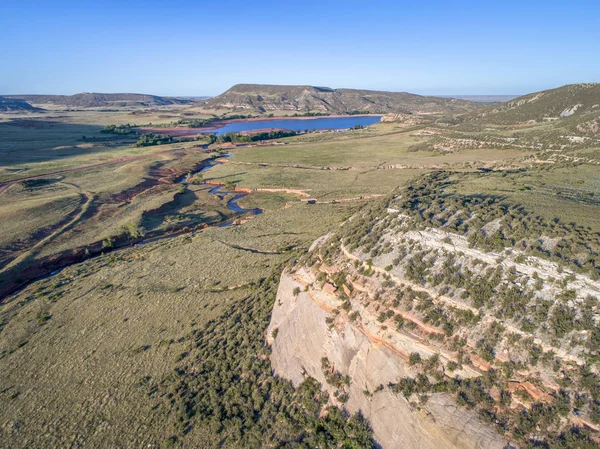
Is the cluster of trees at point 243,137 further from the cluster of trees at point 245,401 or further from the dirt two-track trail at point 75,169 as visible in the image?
the cluster of trees at point 245,401

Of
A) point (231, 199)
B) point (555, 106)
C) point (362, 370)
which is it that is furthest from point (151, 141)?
point (555, 106)

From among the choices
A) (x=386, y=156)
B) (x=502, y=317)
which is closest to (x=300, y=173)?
(x=386, y=156)

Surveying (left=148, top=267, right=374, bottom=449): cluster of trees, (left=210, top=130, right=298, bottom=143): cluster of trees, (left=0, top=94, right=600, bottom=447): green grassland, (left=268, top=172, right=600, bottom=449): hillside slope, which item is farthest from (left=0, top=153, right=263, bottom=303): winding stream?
(left=210, top=130, right=298, bottom=143): cluster of trees

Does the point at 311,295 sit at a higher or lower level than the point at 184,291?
higher

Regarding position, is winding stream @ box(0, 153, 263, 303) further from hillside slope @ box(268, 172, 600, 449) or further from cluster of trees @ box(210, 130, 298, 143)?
cluster of trees @ box(210, 130, 298, 143)

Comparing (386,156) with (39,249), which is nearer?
(39,249)

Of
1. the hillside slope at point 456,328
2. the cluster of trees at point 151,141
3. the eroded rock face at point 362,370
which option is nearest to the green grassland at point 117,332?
the eroded rock face at point 362,370

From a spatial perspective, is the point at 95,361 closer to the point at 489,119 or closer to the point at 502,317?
the point at 502,317
